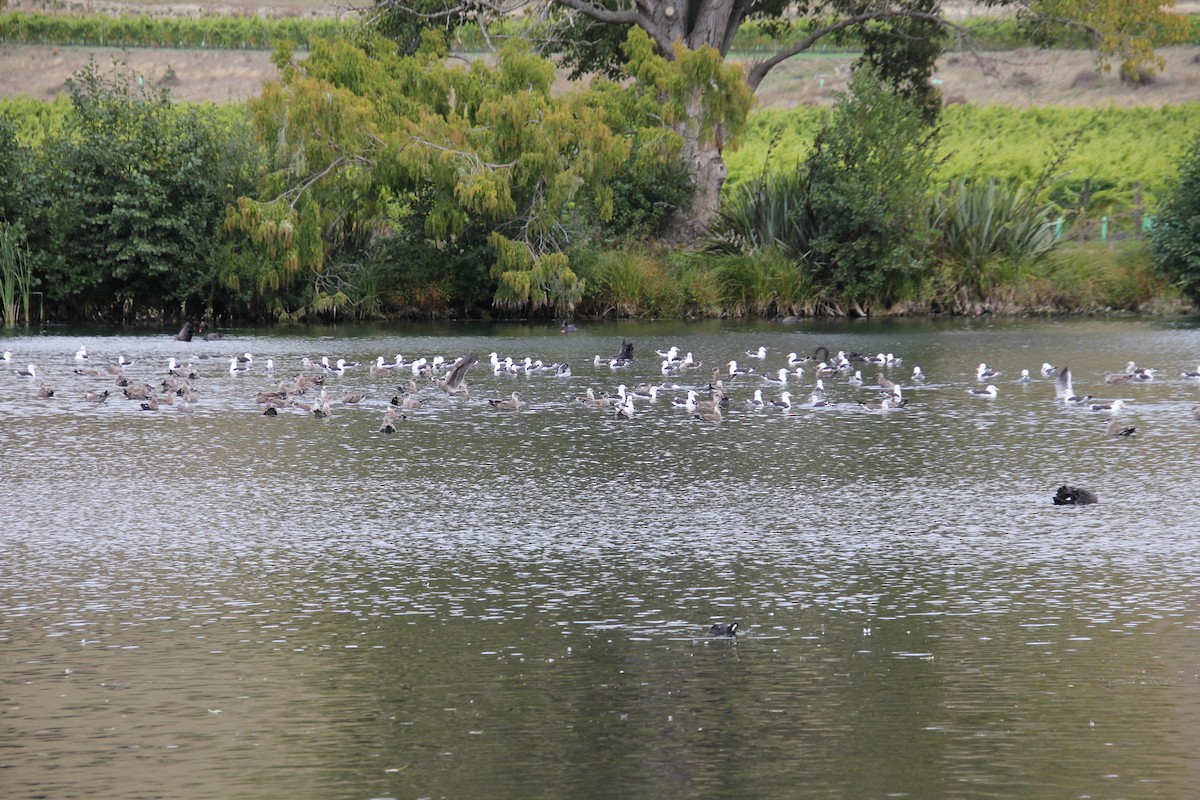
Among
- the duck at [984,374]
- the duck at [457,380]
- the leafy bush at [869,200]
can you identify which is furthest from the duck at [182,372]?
the leafy bush at [869,200]

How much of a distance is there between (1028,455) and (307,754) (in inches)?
463

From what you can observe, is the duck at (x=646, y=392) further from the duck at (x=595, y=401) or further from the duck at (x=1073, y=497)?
the duck at (x=1073, y=497)

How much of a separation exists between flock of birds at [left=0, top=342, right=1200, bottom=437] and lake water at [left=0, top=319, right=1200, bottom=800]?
1060 millimetres

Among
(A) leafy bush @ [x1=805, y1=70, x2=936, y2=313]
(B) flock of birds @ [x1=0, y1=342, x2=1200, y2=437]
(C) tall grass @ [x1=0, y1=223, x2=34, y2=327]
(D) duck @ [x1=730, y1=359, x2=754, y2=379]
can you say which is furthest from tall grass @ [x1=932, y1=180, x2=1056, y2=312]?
(C) tall grass @ [x1=0, y1=223, x2=34, y2=327]

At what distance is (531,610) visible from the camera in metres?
10.6

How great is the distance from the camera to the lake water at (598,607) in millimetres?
7711

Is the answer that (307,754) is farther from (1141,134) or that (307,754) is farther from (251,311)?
(1141,134)

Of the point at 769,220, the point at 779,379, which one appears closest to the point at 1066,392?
the point at 779,379

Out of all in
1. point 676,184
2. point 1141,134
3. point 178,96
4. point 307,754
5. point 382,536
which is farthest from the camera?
point 178,96

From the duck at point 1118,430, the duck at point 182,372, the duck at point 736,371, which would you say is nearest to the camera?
the duck at point 1118,430

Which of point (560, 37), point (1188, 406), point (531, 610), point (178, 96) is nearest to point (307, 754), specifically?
point (531, 610)

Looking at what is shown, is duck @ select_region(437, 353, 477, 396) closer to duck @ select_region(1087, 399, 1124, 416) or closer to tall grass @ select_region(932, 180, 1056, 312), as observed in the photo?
duck @ select_region(1087, 399, 1124, 416)

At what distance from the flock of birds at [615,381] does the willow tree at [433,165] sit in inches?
359

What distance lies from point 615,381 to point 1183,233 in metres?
21.8
